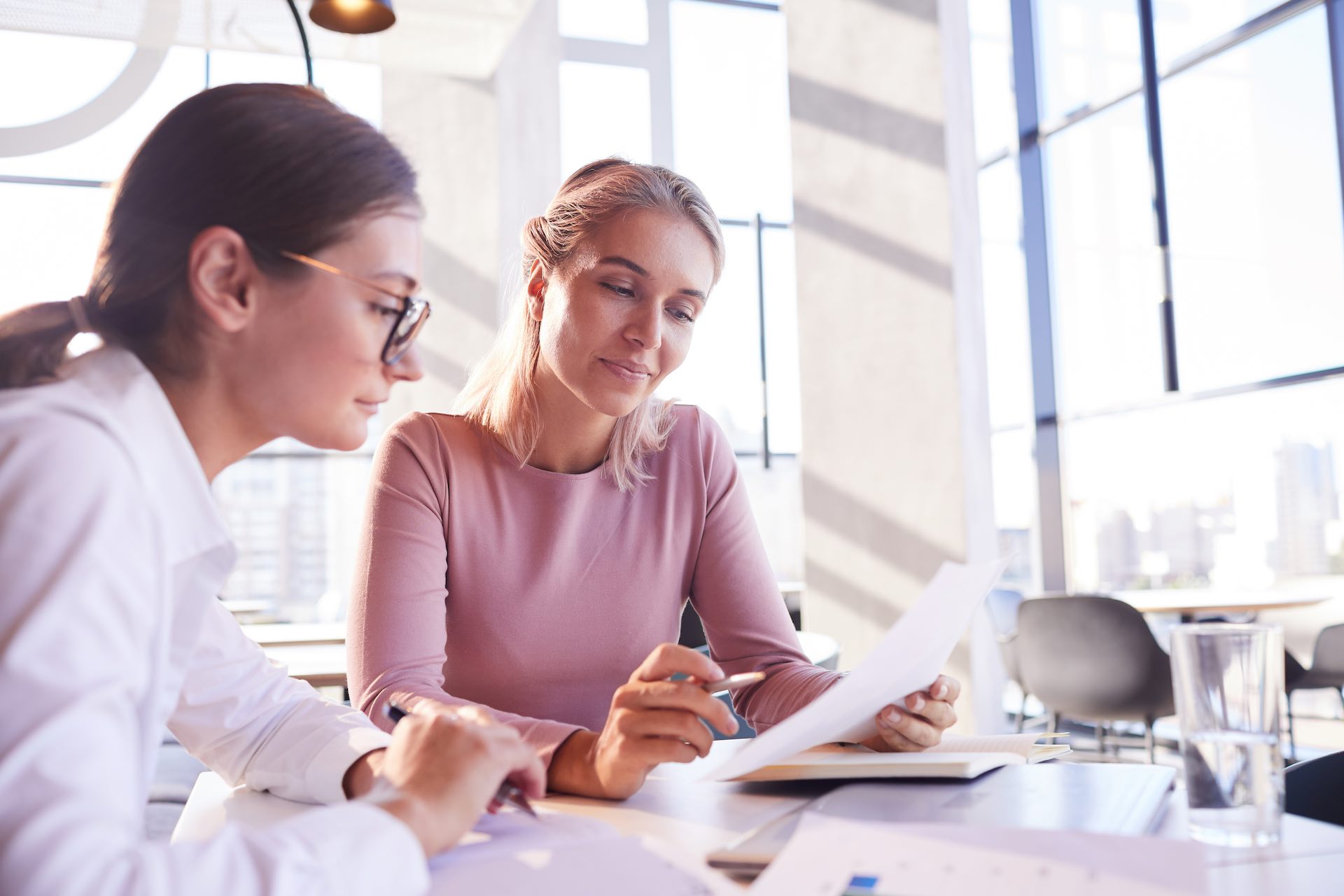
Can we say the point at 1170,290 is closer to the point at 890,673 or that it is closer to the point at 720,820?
the point at 890,673

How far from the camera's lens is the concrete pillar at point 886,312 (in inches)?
175

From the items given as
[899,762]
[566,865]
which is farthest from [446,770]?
[899,762]

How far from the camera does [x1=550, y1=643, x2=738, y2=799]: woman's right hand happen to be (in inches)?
37.2

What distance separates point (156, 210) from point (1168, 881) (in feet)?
2.81

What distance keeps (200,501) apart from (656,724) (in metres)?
0.43

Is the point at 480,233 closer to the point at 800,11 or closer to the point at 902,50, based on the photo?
the point at 800,11

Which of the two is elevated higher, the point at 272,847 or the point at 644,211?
the point at 644,211

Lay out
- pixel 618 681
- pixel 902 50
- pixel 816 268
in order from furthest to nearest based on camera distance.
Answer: pixel 816 268 < pixel 902 50 < pixel 618 681

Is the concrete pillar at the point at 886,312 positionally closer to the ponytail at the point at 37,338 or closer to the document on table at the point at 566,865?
the document on table at the point at 566,865

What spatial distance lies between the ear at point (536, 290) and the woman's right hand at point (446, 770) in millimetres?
934

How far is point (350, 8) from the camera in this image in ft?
9.87

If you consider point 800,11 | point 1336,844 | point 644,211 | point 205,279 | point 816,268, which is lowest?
point 1336,844

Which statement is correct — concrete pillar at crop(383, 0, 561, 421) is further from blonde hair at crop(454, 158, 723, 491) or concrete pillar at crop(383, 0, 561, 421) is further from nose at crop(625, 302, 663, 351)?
nose at crop(625, 302, 663, 351)

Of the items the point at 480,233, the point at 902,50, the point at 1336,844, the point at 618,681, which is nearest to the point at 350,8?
the point at 618,681
